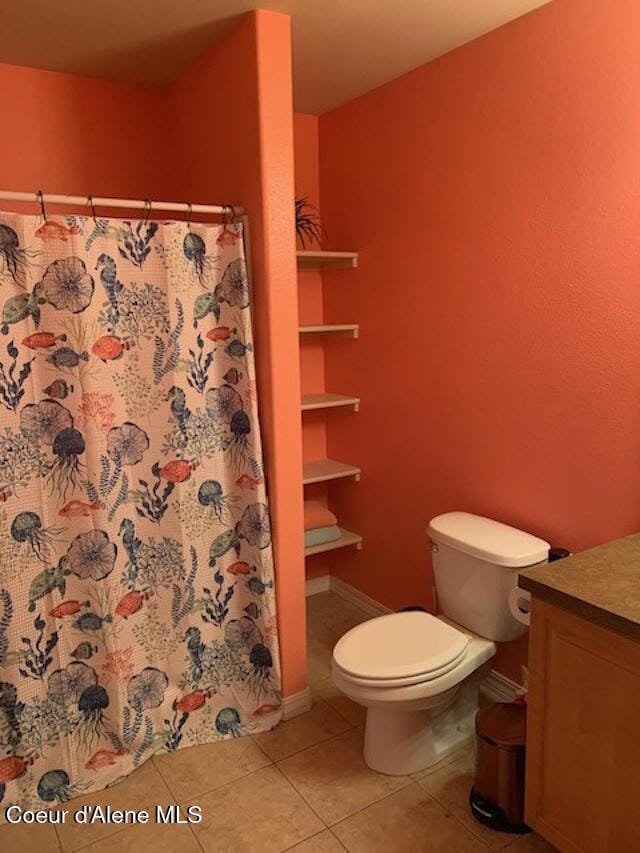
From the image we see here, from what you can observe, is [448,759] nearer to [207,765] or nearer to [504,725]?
[504,725]

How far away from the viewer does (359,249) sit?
109 inches

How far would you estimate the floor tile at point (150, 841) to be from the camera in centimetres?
176

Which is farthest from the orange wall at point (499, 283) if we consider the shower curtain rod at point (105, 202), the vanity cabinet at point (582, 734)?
the shower curtain rod at point (105, 202)

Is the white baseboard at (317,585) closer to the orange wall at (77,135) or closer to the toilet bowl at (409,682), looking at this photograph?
the toilet bowl at (409,682)

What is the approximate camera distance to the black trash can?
1.78 metres

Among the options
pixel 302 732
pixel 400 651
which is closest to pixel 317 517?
pixel 302 732

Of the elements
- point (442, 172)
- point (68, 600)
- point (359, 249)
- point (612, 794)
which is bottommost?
point (612, 794)

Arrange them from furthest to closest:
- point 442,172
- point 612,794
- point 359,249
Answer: point 359,249
point 442,172
point 612,794

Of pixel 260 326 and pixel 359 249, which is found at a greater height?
pixel 359 249

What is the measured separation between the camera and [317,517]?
9.62ft

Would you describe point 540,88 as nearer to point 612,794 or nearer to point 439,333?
point 439,333

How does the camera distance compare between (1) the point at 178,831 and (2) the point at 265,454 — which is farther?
(2) the point at 265,454

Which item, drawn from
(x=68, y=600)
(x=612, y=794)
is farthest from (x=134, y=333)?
(x=612, y=794)

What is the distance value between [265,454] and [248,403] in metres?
0.20
